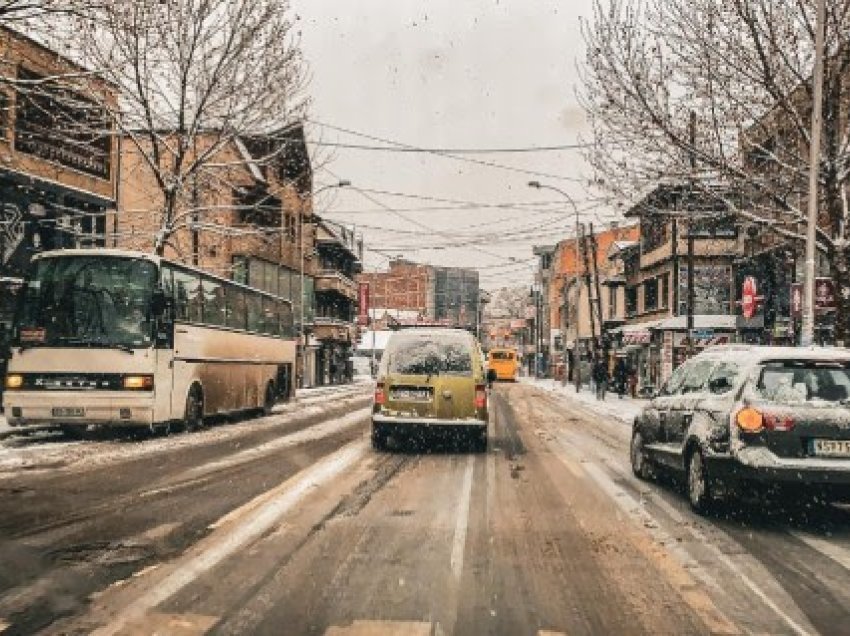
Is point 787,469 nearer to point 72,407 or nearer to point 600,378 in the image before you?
point 72,407

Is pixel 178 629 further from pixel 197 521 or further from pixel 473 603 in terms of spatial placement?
pixel 197 521

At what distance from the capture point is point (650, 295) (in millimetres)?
48281

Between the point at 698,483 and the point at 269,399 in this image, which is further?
the point at 269,399

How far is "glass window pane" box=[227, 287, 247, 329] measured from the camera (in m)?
21.3

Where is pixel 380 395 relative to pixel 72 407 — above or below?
above

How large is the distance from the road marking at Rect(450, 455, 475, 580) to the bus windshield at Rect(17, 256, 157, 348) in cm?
721

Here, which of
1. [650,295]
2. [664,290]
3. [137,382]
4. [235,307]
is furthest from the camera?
[650,295]

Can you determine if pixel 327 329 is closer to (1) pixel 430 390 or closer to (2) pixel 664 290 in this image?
(2) pixel 664 290

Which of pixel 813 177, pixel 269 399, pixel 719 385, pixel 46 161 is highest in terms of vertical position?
pixel 46 161

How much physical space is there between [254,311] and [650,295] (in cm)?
2948

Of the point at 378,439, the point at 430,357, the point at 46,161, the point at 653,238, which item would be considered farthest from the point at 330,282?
the point at 430,357

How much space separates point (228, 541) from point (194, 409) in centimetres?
1198

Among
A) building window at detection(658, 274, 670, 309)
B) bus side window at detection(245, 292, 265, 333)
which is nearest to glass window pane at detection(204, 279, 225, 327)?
bus side window at detection(245, 292, 265, 333)

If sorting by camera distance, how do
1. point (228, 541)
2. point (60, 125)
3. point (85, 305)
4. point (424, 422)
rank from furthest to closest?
point (60, 125), point (85, 305), point (424, 422), point (228, 541)
